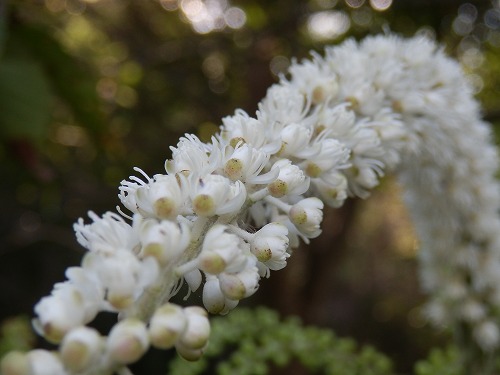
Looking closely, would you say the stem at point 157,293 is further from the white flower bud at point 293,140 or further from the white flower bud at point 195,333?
the white flower bud at point 293,140

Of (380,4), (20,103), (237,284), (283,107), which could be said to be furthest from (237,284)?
(380,4)

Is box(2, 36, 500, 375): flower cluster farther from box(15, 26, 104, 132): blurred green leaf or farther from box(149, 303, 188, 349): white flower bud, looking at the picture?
box(15, 26, 104, 132): blurred green leaf

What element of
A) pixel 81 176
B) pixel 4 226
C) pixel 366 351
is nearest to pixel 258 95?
pixel 81 176

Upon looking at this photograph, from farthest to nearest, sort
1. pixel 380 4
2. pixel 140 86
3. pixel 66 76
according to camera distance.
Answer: pixel 140 86 → pixel 380 4 → pixel 66 76

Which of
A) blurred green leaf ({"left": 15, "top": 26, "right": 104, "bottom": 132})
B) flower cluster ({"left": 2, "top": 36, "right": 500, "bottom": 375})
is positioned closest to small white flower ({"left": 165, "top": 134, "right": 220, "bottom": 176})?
flower cluster ({"left": 2, "top": 36, "right": 500, "bottom": 375})

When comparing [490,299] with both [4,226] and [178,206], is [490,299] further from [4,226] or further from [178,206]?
[4,226]

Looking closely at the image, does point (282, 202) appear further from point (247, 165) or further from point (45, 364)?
point (45, 364)

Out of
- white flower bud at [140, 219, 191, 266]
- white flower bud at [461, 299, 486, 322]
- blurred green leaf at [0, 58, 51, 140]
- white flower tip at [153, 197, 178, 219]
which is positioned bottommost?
white flower bud at [140, 219, 191, 266]
